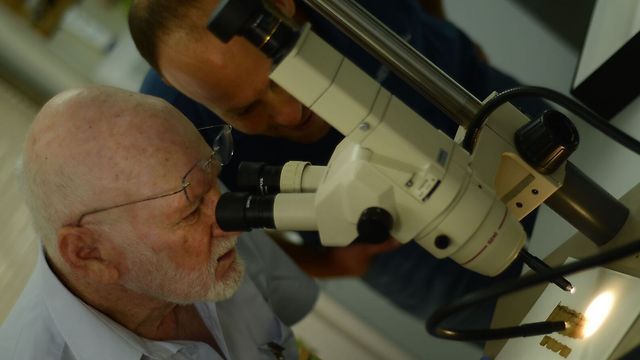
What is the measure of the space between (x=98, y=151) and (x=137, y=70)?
95 centimetres

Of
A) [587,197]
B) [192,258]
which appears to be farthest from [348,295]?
[587,197]

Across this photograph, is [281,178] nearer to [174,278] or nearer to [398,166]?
[398,166]

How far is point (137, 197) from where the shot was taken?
2.98ft

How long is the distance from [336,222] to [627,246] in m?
0.31

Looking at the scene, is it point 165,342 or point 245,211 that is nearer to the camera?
point 245,211

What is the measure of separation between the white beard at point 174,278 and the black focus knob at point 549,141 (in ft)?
1.92

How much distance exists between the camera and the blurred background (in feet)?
4.74

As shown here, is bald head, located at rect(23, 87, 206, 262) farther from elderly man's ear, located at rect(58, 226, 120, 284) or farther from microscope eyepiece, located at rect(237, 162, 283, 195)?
microscope eyepiece, located at rect(237, 162, 283, 195)

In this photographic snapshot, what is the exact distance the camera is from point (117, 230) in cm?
94

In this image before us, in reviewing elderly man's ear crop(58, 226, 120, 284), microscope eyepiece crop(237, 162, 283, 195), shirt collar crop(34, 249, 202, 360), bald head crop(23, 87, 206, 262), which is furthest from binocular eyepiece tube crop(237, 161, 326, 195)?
shirt collar crop(34, 249, 202, 360)

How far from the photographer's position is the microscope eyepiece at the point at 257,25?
20.8 inches

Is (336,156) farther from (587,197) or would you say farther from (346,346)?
(346,346)

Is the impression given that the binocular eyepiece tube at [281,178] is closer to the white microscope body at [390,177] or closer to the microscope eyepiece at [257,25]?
the white microscope body at [390,177]

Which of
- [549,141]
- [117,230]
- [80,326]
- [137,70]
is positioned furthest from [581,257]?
[137,70]
